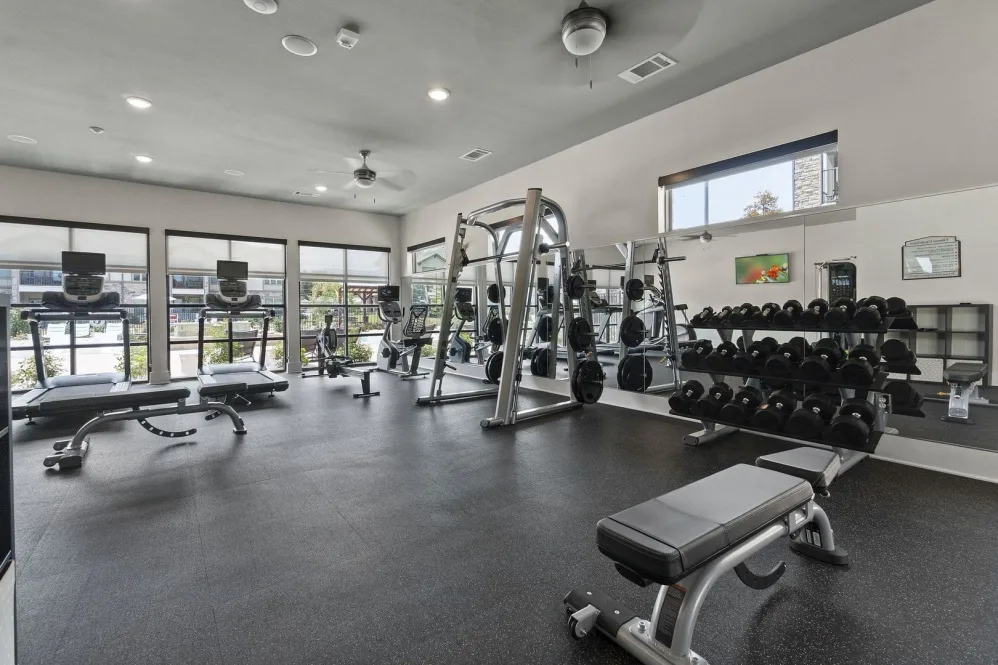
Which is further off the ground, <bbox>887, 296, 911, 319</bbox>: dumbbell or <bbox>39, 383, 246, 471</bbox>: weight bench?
<bbox>887, 296, 911, 319</bbox>: dumbbell

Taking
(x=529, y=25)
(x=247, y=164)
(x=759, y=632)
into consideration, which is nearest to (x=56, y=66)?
(x=247, y=164)

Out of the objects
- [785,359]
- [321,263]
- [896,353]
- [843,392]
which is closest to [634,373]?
[785,359]

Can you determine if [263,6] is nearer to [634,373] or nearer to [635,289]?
[635,289]

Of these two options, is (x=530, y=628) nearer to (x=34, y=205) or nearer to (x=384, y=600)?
(x=384, y=600)

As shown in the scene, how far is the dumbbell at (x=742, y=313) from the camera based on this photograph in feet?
11.0

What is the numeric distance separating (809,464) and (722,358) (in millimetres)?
1651

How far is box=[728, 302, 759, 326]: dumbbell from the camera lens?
11.0ft

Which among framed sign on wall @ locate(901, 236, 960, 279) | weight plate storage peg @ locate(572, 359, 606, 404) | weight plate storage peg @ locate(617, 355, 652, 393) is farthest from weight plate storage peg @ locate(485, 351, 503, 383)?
framed sign on wall @ locate(901, 236, 960, 279)

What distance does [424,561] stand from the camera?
74.2 inches

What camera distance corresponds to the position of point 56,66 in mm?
3496

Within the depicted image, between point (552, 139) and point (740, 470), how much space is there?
4399 millimetres

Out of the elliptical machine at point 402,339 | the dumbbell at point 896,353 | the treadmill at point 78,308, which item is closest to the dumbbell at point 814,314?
the dumbbell at point 896,353

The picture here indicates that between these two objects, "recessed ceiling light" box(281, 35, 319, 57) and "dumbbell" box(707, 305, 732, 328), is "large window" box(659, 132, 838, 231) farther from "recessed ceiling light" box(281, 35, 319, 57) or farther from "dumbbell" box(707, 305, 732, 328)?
"recessed ceiling light" box(281, 35, 319, 57)

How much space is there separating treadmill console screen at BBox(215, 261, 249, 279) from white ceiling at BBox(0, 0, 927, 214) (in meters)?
1.30
